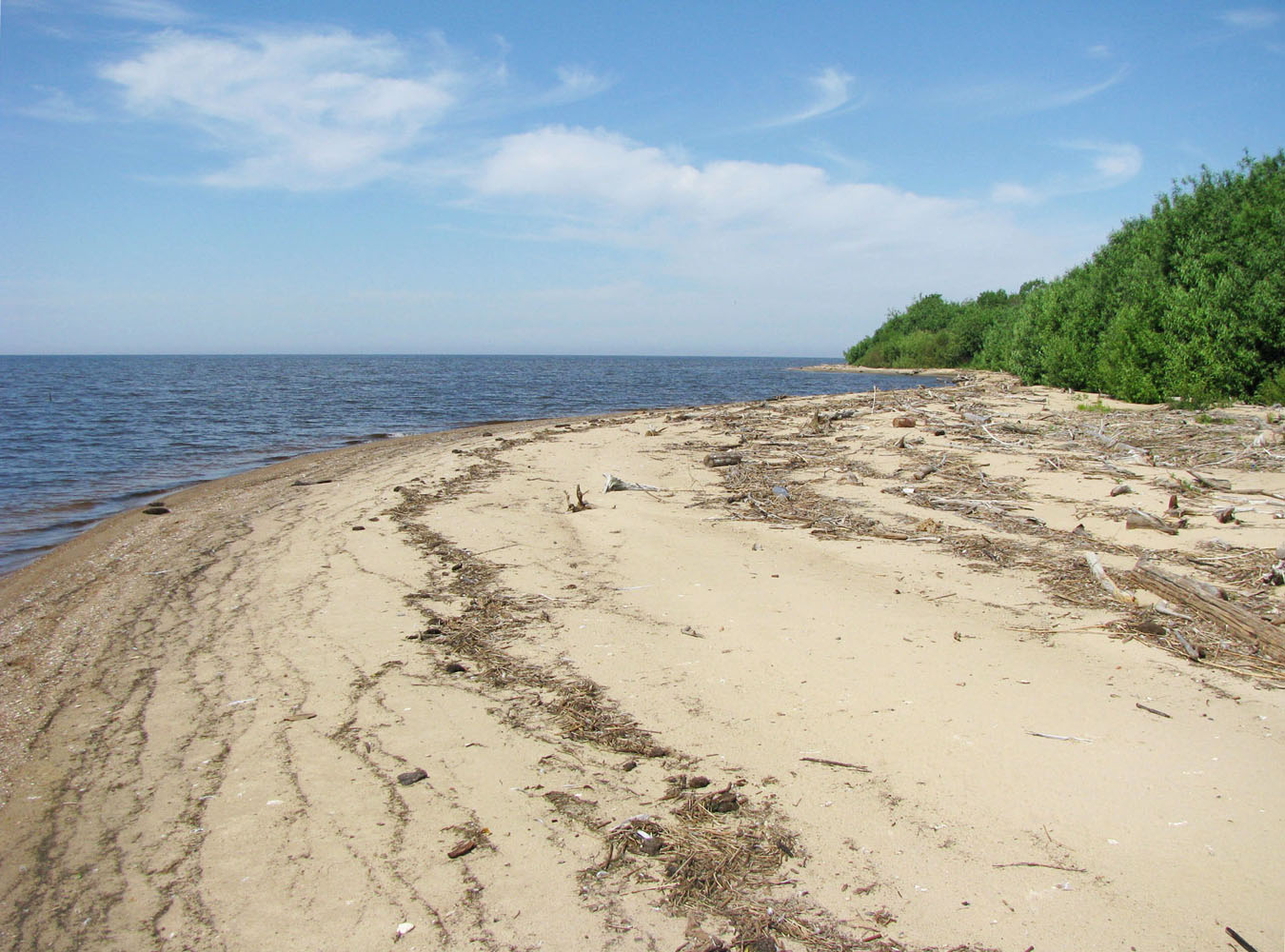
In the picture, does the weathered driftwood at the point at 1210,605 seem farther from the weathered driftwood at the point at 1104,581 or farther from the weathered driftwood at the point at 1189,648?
the weathered driftwood at the point at 1189,648

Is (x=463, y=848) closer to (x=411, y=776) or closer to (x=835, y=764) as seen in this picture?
A: (x=411, y=776)

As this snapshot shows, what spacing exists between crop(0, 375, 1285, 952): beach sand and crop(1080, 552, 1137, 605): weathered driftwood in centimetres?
9

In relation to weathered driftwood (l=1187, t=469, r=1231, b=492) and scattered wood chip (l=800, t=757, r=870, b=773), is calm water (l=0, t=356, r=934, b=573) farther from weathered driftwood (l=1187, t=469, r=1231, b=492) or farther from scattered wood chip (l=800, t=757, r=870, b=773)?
weathered driftwood (l=1187, t=469, r=1231, b=492)

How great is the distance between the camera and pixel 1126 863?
3059mm

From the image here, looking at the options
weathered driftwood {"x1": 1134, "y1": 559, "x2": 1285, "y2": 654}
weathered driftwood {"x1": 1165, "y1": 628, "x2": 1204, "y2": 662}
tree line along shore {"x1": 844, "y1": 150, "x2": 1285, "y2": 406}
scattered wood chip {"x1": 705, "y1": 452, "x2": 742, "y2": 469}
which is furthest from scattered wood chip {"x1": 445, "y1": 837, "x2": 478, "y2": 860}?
tree line along shore {"x1": 844, "y1": 150, "x2": 1285, "y2": 406}

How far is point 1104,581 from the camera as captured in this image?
6.21 m

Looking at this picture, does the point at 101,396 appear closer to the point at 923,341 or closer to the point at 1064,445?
the point at 1064,445

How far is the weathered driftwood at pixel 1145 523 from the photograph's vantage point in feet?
25.0

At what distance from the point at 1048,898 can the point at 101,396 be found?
4722 centimetres

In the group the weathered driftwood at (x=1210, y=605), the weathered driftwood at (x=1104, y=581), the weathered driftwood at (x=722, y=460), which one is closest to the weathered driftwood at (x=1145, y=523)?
the weathered driftwood at (x=1104, y=581)

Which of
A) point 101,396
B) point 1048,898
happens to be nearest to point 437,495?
point 1048,898

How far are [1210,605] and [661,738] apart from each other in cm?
428

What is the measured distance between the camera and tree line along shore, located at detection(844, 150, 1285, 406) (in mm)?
18969

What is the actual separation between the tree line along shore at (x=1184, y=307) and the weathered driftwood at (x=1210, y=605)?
53.9 ft
